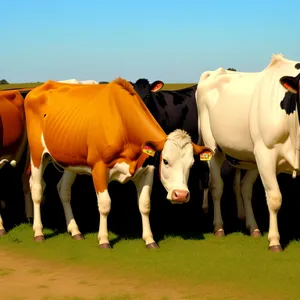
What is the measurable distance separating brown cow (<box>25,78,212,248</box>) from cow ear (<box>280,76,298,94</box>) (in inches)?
54.3

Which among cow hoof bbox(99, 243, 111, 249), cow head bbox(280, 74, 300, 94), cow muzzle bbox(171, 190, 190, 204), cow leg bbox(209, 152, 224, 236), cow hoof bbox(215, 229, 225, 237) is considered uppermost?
cow head bbox(280, 74, 300, 94)

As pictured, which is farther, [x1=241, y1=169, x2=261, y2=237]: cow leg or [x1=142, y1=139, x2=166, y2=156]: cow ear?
[x1=241, y1=169, x2=261, y2=237]: cow leg

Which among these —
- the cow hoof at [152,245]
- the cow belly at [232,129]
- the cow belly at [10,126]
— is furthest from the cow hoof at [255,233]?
the cow belly at [10,126]

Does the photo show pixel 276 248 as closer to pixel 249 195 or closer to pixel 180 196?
pixel 180 196

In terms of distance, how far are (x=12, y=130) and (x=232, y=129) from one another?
3755 mm

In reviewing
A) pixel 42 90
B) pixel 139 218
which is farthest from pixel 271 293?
pixel 42 90

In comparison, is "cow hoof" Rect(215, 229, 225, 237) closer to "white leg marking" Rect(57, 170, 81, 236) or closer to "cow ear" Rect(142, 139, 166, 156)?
"cow ear" Rect(142, 139, 166, 156)

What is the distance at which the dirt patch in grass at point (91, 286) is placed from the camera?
646 cm

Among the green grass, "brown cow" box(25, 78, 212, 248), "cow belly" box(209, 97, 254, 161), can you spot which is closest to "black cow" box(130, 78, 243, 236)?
"cow belly" box(209, 97, 254, 161)

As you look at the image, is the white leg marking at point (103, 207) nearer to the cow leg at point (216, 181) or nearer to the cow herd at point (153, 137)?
the cow herd at point (153, 137)

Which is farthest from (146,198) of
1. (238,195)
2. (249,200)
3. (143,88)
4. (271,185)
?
(143,88)

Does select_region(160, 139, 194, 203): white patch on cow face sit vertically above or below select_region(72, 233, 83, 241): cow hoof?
above

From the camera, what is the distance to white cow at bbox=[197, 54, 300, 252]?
7.77 m

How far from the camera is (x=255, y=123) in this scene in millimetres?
8148
